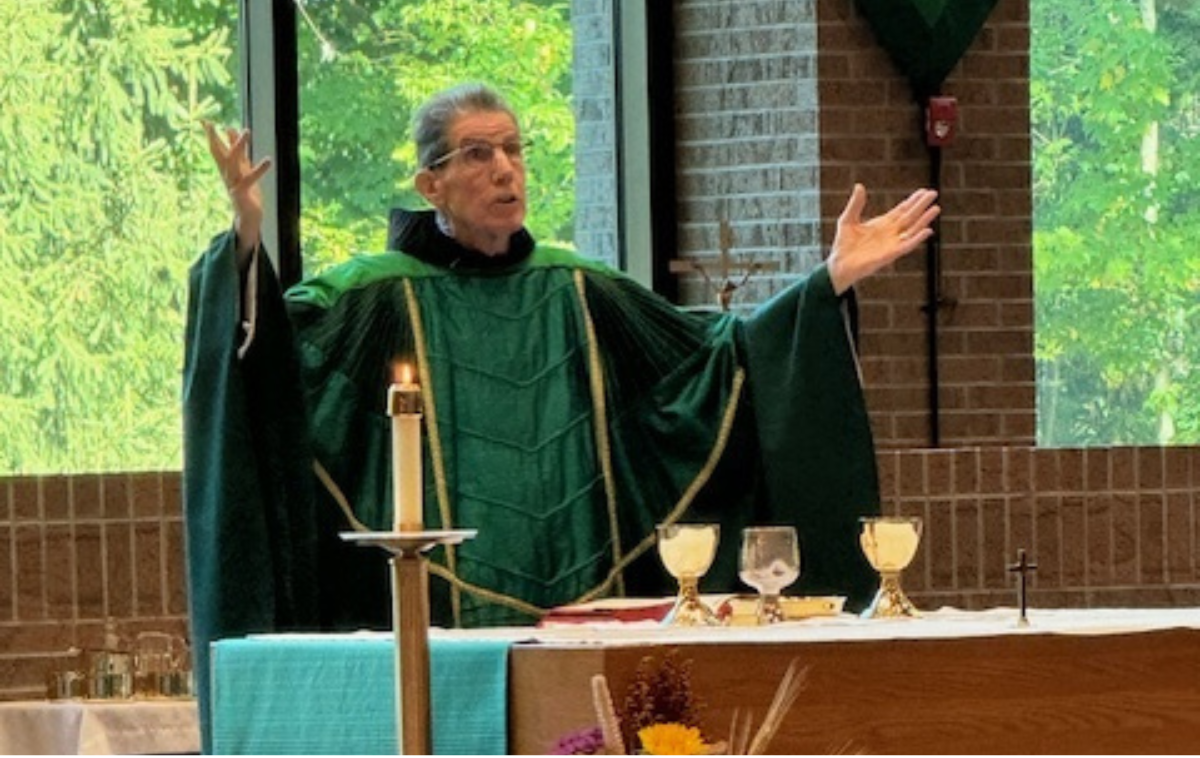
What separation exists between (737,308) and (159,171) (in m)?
1.55

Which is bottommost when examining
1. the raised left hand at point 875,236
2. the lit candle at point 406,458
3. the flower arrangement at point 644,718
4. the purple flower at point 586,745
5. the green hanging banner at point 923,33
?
the purple flower at point 586,745

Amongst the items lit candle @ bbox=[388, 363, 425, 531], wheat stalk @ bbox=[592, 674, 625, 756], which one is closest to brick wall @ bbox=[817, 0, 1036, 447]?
lit candle @ bbox=[388, 363, 425, 531]

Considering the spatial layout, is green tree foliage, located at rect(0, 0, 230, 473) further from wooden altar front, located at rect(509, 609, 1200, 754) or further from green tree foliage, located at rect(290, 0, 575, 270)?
wooden altar front, located at rect(509, 609, 1200, 754)

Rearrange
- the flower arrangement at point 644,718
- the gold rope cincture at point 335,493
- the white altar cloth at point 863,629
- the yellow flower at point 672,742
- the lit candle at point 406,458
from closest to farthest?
the yellow flower at point 672,742 → the flower arrangement at point 644,718 → the lit candle at point 406,458 → the white altar cloth at point 863,629 → the gold rope cincture at point 335,493

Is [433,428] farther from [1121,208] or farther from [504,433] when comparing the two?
[1121,208]

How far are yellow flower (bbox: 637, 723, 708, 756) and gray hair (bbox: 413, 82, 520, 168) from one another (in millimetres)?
4137

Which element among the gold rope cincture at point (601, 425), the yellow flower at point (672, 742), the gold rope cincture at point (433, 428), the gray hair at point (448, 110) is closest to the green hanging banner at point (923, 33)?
the gold rope cincture at point (601, 425)

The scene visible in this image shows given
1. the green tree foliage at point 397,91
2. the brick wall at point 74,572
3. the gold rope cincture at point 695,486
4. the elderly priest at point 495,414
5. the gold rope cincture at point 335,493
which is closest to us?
the elderly priest at point 495,414

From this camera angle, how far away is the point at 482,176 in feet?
24.8

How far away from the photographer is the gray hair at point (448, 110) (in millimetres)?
7629

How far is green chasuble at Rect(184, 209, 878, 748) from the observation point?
23.4 feet

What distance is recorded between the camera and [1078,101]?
10273mm

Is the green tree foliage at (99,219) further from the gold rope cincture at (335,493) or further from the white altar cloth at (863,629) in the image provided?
the white altar cloth at (863,629)

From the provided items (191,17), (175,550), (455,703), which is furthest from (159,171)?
(455,703)
